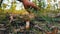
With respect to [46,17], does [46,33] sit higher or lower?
lower

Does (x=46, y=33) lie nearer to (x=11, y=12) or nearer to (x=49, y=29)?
(x=49, y=29)

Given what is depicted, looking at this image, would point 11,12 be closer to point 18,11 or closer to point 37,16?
point 18,11

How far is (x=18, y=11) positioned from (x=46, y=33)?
0.41 meters

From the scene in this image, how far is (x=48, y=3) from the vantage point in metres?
2.14

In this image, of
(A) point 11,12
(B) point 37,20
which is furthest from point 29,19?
(A) point 11,12

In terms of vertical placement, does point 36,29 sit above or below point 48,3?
below

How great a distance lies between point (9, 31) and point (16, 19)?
0.16 meters

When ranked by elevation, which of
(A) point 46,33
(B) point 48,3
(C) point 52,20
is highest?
(B) point 48,3

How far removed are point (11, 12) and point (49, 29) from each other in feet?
1.56

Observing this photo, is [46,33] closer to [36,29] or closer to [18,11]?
[36,29]

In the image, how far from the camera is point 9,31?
7.05 ft

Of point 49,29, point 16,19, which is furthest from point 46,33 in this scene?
point 16,19

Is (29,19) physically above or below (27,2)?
below

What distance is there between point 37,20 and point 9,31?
34 centimetres
